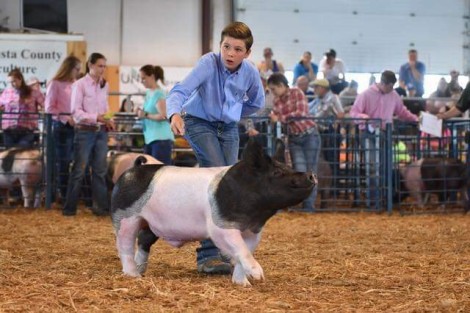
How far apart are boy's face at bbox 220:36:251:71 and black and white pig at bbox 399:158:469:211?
6684 millimetres

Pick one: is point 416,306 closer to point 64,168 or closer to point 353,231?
point 353,231

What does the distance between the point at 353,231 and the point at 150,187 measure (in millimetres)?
4236

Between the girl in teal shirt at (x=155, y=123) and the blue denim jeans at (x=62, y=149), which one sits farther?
the blue denim jeans at (x=62, y=149)

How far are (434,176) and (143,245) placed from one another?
280 inches

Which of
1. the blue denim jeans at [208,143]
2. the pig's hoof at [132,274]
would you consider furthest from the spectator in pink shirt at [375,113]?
the pig's hoof at [132,274]

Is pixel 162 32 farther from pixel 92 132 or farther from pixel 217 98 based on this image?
pixel 217 98

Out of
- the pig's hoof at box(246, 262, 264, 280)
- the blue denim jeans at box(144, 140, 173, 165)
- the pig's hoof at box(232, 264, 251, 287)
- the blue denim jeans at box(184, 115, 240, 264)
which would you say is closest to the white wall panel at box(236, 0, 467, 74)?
the blue denim jeans at box(144, 140, 173, 165)

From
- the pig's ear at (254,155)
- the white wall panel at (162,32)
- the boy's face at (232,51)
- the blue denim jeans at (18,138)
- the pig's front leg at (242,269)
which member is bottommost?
the pig's front leg at (242,269)

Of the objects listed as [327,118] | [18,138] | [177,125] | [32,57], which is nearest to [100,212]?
[18,138]

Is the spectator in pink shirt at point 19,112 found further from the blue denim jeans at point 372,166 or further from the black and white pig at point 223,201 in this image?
the black and white pig at point 223,201

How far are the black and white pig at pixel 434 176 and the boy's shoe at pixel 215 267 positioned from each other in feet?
21.5

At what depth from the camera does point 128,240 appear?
5191 millimetres

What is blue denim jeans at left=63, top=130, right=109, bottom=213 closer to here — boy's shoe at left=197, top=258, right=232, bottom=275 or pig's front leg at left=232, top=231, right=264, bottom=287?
boy's shoe at left=197, top=258, right=232, bottom=275

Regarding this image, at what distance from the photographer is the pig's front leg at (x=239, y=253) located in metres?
4.67
